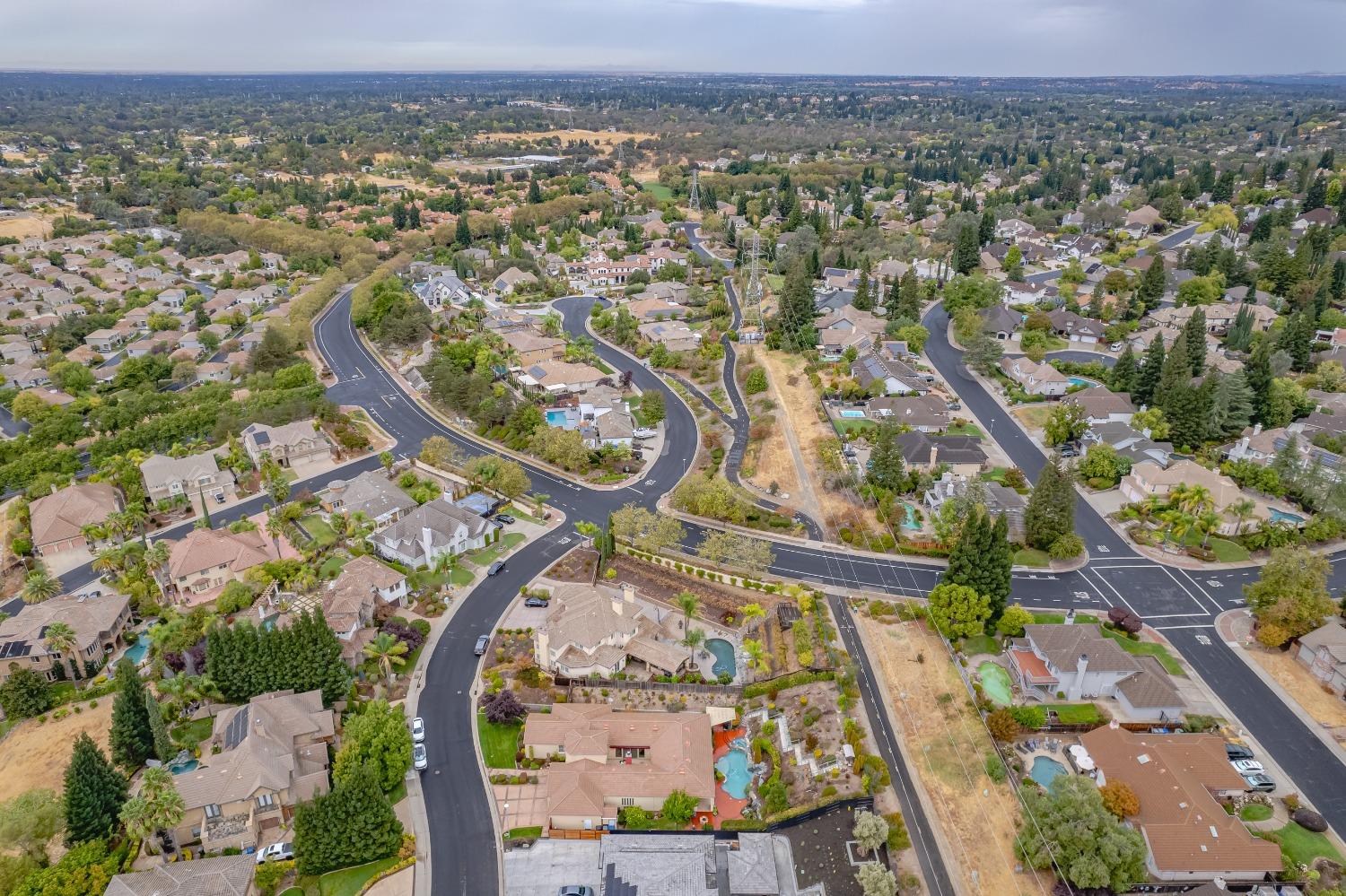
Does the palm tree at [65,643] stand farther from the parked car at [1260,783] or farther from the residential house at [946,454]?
the parked car at [1260,783]

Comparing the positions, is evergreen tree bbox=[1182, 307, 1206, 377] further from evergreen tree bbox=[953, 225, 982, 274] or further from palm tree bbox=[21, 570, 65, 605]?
palm tree bbox=[21, 570, 65, 605]

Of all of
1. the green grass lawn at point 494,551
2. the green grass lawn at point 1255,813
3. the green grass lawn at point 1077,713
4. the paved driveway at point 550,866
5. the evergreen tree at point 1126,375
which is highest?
the evergreen tree at point 1126,375

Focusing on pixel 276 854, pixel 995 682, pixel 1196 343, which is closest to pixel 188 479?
pixel 276 854

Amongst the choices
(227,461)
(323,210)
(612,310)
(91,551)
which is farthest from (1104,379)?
(323,210)

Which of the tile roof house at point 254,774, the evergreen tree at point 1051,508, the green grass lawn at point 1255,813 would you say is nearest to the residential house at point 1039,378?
the evergreen tree at point 1051,508

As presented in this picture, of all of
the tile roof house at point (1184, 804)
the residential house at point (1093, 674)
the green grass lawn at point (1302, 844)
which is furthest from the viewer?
the residential house at point (1093, 674)

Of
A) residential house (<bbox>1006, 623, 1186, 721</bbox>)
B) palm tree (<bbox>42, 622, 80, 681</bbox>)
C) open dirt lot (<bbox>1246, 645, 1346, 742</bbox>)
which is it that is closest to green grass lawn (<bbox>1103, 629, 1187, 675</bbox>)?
residential house (<bbox>1006, 623, 1186, 721</bbox>)

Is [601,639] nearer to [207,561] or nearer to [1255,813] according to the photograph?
[207,561]
